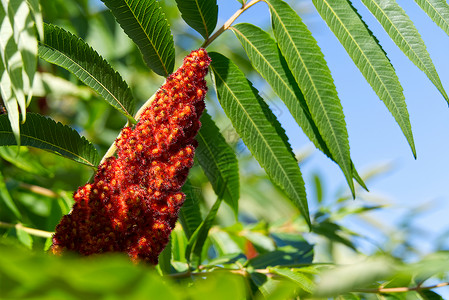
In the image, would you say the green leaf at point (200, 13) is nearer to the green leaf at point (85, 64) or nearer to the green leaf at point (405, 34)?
the green leaf at point (85, 64)

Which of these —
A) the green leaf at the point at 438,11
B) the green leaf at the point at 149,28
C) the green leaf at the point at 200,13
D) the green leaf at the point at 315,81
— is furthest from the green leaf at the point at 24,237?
the green leaf at the point at 438,11

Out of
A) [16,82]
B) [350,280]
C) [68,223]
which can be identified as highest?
[16,82]

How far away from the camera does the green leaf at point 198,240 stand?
185cm

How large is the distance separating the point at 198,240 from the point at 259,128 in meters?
0.51

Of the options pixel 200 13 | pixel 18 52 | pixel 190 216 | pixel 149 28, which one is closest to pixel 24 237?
pixel 190 216

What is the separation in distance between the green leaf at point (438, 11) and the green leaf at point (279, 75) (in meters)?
0.48

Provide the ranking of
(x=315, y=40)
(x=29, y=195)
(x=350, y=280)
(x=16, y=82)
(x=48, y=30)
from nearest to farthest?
(x=350, y=280), (x=16, y=82), (x=48, y=30), (x=315, y=40), (x=29, y=195)

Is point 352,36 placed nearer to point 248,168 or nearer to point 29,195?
point 29,195

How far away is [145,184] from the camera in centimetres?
153

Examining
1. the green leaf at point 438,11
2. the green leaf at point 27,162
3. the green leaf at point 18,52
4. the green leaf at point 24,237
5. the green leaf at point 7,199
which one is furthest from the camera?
the green leaf at point 27,162

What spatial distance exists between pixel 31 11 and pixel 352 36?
981 millimetres

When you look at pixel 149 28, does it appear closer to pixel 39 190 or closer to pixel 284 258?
pixel 284 258

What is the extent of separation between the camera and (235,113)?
1.74 m

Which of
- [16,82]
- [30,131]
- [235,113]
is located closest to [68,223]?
[30,131]
